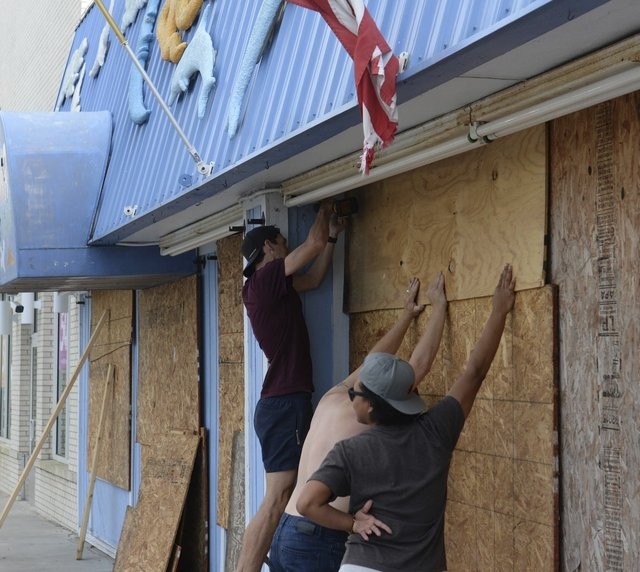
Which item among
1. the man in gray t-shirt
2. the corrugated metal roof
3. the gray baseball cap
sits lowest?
the man in gray t-shirt

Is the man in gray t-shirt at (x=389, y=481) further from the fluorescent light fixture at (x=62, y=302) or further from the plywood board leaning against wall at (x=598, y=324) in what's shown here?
the fluorescent light fixture at (x=62, y=302)

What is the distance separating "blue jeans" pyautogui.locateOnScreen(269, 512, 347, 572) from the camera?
16.0ft

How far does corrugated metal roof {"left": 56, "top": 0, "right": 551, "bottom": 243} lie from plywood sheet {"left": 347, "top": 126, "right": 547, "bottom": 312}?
31.8 inches

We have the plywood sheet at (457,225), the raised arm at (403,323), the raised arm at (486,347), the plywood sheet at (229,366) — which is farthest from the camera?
the plywood sheet at (229,366)

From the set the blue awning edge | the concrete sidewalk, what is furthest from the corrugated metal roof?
the concrete sidewalk

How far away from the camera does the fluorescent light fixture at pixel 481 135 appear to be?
398 centimetres

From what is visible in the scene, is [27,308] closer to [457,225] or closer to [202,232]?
[202,232]

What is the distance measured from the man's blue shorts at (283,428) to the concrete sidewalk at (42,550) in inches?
220

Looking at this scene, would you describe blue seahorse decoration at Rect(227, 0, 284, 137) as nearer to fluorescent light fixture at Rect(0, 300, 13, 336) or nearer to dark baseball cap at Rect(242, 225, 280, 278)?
dark baseball cap at Rect(242, 225, 280, 278)

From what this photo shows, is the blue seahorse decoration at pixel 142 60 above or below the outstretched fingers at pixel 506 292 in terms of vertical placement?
above

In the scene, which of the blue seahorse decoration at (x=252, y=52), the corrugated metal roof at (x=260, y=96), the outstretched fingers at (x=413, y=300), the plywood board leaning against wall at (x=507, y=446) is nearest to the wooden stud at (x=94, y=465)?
the corrugated metal roof at (x=260, y=96)

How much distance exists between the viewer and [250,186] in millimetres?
6789

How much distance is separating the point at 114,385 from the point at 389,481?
8.15 meters

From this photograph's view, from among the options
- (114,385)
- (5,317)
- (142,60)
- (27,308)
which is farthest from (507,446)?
(27,308)
